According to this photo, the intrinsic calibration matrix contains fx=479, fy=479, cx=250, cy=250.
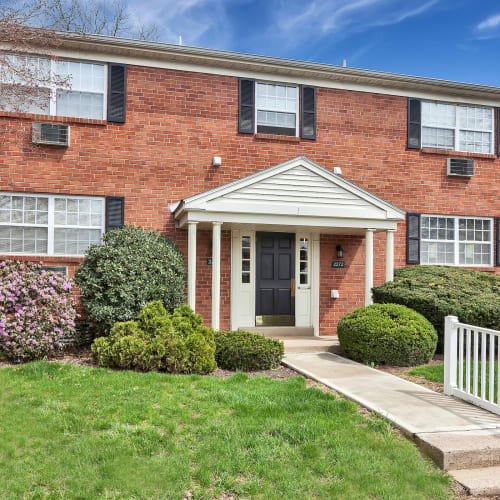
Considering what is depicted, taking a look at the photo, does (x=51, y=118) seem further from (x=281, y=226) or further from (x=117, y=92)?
(x=281, y=226)

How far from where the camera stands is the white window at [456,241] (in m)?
11.5

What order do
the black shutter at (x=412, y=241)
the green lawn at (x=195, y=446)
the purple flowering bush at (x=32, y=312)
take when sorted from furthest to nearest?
the black shutter at (x=412, y=241)
the purple flowering bush at (x=32, y=312)
the green lawn at (x=195, y=446)

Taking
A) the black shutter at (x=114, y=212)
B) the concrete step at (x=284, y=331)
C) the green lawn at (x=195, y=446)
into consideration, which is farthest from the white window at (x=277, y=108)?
the green lawn at (x=195, y=446)

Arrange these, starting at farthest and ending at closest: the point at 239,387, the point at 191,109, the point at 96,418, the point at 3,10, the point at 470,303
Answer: the point at 191,109, the point at 470,303, the point at 3,10, the point at 239,387, the point at 96,418

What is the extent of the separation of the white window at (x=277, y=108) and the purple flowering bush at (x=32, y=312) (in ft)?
18.2

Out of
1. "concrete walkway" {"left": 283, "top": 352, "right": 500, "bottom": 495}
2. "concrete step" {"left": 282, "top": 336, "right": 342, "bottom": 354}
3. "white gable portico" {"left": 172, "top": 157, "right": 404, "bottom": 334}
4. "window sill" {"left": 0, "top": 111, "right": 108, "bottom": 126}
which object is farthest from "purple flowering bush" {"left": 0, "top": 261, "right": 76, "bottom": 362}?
"concrete step" {"left": 282, "top": 336, "right": 342, "bottom": 354}

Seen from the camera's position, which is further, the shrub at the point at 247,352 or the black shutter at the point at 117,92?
the black shutter at the point at 117,92

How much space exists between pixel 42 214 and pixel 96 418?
230 inches

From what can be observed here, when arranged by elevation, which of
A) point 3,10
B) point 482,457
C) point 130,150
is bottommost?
point 482,457

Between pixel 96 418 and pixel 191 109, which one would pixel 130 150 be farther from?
pixel 96 418

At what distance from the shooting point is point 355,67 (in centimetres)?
1090

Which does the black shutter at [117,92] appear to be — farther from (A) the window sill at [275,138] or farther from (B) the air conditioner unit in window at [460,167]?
(B) the air conditioner unit in window at [460,167]

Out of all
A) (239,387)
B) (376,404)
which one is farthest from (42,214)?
(376,404)

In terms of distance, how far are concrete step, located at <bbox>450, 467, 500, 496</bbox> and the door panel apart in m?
6.45
